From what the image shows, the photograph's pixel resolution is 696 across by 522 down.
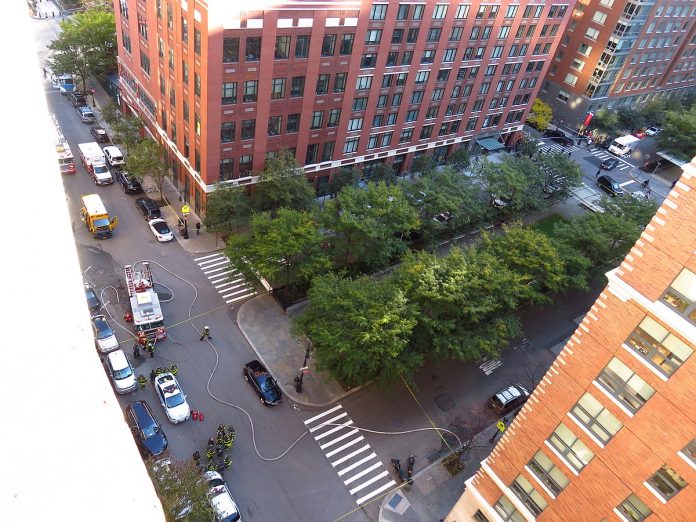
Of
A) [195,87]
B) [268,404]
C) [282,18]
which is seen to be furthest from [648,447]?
[195,87]

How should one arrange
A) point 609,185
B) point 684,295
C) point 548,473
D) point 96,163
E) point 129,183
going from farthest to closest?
point 609,185, point 96,163, point 129,183, point 548,473, point 684,295

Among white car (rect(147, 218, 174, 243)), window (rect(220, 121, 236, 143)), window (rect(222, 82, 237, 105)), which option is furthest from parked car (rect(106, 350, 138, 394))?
window (rect(222, 82, 237, 105))

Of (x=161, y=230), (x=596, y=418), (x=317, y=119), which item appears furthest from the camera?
(x=317, y=119)

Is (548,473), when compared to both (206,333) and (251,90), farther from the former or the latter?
(251,90)

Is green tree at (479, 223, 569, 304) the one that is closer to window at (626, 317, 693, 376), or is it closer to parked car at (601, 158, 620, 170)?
window at (626, 317, 693, 376)

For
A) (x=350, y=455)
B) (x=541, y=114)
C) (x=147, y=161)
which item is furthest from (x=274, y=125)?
(x=541, y=114)

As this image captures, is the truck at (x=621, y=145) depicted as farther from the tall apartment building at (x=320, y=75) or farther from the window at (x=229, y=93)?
the window at (x=229, y=93)
